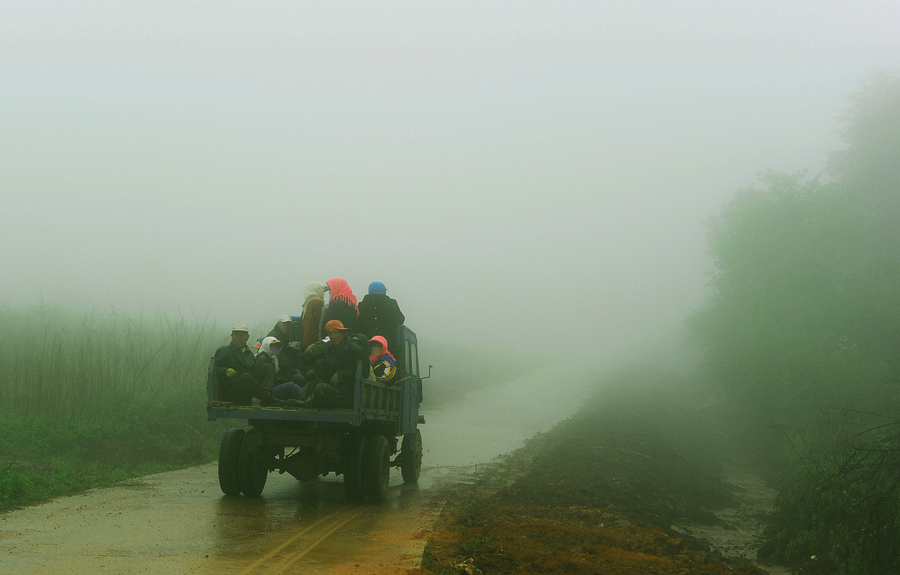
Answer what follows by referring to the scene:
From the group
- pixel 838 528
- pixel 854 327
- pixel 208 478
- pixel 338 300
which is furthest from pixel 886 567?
pixel 854 327

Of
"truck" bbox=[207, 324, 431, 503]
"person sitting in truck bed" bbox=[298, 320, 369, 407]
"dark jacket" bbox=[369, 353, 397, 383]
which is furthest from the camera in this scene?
"dark jacket" bbox=[369, 353, 397, 383]

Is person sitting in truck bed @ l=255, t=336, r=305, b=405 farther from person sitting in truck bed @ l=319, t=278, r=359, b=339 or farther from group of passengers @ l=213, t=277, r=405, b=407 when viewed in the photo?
person sitting in truck bed @ l=319, t=278, r=359, b=339

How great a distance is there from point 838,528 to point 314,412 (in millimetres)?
6499

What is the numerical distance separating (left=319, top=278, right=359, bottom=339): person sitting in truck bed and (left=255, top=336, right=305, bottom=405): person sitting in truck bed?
2.10 feet

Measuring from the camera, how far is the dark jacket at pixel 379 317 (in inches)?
447

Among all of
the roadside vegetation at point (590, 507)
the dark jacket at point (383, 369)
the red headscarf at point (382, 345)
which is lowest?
the roadside vegetation at point (590, 507)

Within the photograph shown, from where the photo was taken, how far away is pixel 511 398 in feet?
118

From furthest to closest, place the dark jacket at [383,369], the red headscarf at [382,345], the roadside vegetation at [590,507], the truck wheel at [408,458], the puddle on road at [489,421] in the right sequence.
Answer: the puddle on road at [489,421] < the truck wheel at [408,458] < the red headscarf at [382,345] < the dark jacket at [383,369] < the roadside vegetation at [590,507]

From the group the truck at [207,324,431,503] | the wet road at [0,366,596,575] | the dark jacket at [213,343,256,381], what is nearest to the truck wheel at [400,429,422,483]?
the wet road at [0,366,596,575]

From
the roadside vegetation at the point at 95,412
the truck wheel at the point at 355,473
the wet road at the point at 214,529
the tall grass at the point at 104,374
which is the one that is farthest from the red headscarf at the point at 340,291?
the tall grass at the point at 104,374

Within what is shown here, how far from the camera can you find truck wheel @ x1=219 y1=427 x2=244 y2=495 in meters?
9.73

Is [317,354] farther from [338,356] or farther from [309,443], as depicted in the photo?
[309,443]

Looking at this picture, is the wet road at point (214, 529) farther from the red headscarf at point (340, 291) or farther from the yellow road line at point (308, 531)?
the red headscarf at point (340, 291)

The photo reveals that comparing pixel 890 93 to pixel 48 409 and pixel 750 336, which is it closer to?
pixel 750 336
